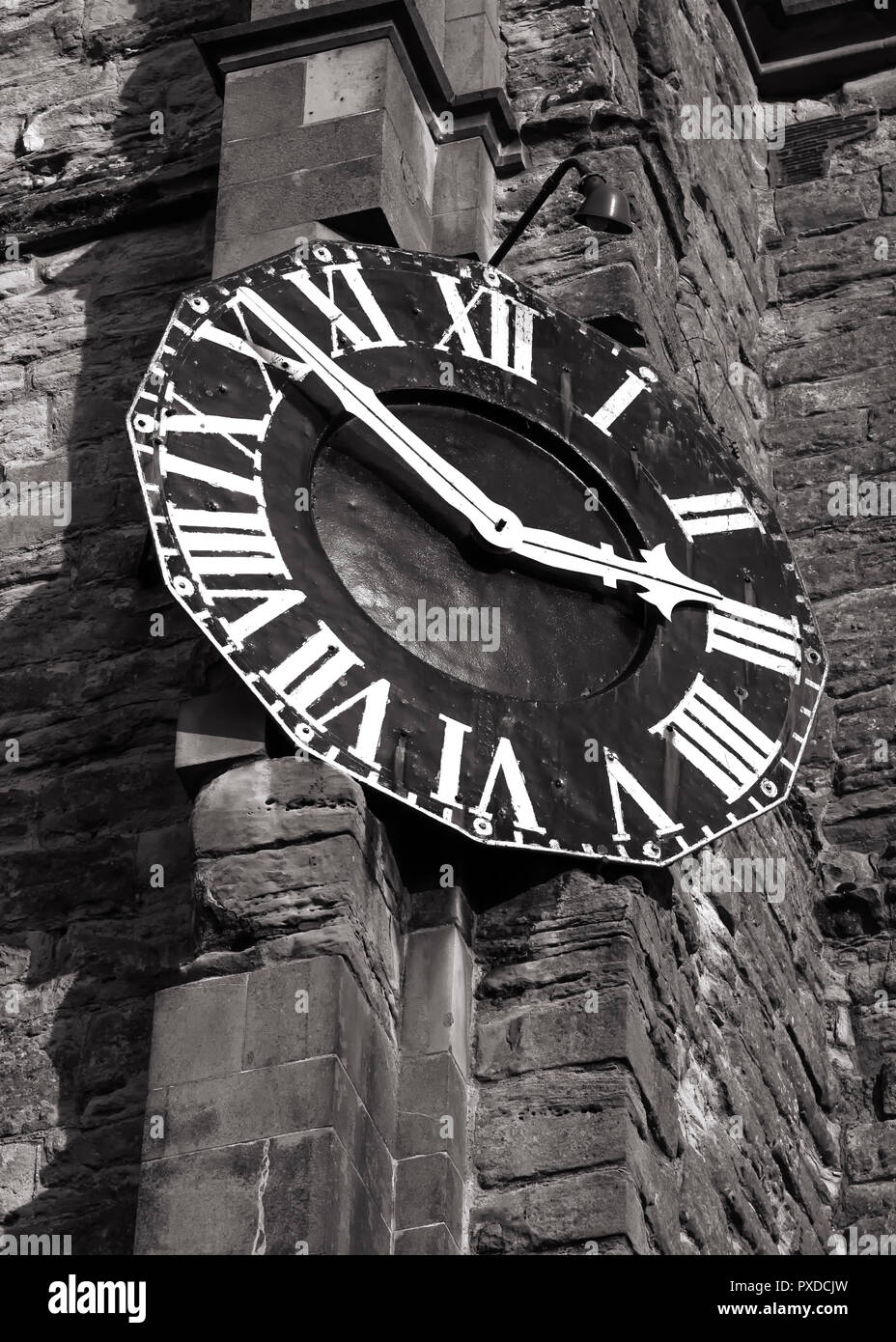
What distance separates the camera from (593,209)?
7.73m

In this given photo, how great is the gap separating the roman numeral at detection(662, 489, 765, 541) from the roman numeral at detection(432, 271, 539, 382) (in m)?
0.50

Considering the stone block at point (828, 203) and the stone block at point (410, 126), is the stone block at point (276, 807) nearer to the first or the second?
the stone block at point (410, 126)

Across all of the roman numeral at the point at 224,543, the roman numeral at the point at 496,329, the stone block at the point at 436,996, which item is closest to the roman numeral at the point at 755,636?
the roman numeral at the point at 496,329

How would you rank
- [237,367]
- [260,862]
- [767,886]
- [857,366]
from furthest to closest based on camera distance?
[857,366] → [767,886] → [237,367] → [260,862]

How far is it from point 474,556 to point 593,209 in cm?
100

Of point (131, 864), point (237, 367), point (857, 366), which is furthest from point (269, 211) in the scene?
point (857, 366)

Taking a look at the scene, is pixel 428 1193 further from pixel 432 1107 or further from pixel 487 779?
pixel 487 779

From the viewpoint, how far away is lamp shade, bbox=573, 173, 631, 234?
7734mm

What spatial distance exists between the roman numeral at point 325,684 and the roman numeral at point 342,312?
815 mm

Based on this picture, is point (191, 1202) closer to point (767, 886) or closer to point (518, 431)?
point (518, 431)

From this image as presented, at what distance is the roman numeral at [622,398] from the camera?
7.80 m

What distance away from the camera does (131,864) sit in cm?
734

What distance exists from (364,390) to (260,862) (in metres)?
1.24

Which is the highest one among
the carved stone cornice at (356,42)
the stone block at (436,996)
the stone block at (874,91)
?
the stone block at (874,91)
